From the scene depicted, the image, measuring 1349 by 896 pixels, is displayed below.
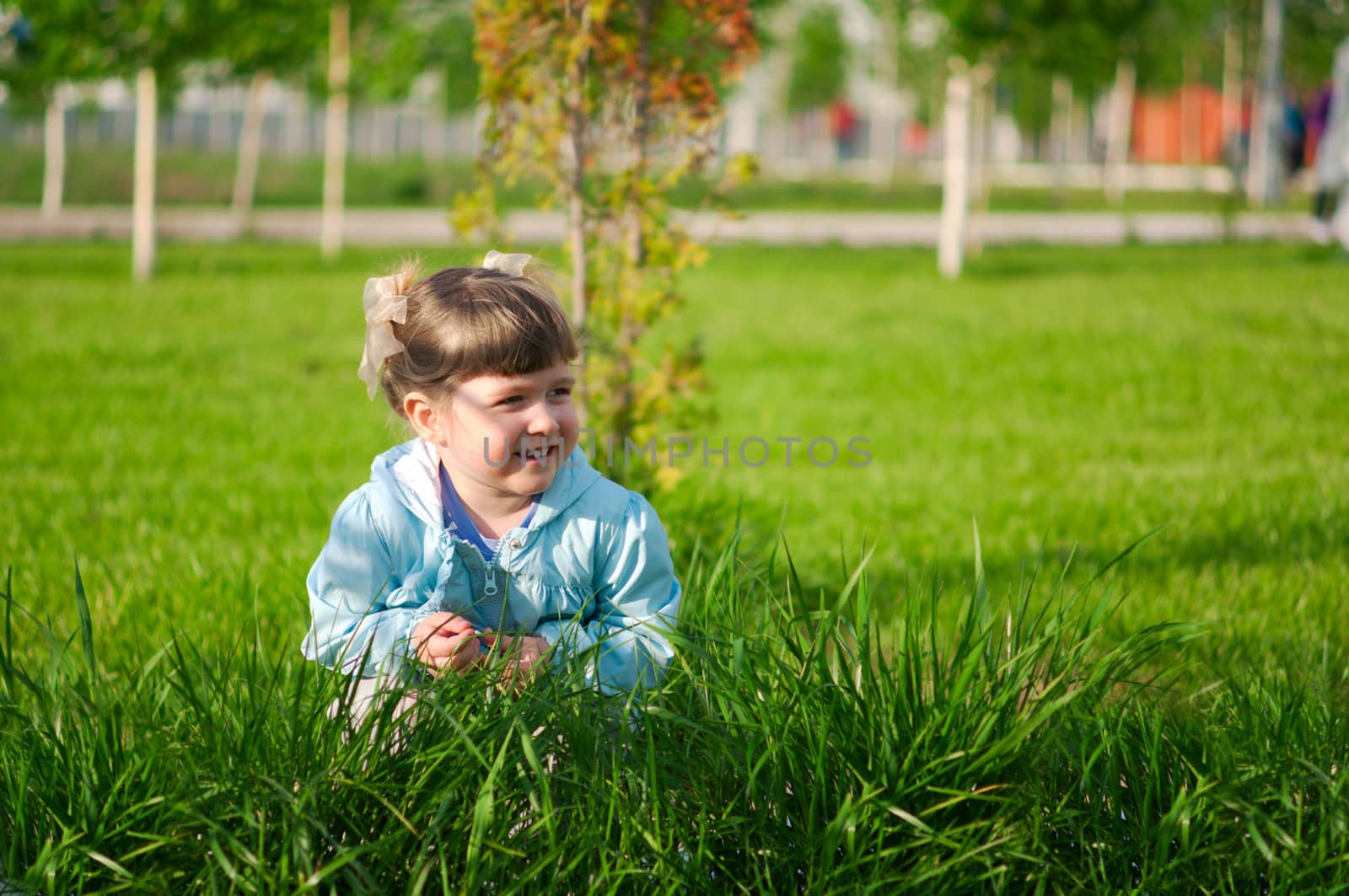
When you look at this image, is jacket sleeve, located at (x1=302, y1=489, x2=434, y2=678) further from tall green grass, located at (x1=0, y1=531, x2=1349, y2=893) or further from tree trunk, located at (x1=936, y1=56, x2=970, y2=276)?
tree trunk, located at (x1=936, y1=56, x2=970, y2=276)

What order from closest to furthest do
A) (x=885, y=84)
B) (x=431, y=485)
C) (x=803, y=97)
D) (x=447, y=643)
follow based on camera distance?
(x=447, y=643), (x=431, y=485), (x=885, y=84), (x=803, y=97)

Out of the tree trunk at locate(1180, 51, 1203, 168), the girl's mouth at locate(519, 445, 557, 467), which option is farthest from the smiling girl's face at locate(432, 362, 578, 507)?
the tree trunk at locate(1180, 51, 1203, 168)

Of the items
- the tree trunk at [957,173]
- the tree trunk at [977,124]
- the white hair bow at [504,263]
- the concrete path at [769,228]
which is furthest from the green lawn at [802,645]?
the concrete path at [769,228]

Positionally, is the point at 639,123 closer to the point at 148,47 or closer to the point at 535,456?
the point at 535,456

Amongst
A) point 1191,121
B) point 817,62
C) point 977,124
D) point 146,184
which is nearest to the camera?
point 146,184

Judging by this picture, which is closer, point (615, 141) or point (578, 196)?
point (578, 196)

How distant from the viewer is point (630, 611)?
260cm

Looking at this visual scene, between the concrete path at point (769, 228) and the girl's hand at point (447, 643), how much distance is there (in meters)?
13.5

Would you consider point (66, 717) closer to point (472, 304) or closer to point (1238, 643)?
point (472, 304)

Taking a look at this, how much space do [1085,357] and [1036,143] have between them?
176 ft

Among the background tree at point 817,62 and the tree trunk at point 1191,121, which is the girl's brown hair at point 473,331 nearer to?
the background tree at point 817,62

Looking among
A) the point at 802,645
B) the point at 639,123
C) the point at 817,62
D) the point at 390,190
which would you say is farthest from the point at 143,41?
the point at 817,62

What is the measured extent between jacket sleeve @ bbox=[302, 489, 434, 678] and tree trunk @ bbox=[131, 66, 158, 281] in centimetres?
1067

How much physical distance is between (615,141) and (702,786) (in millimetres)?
2312
